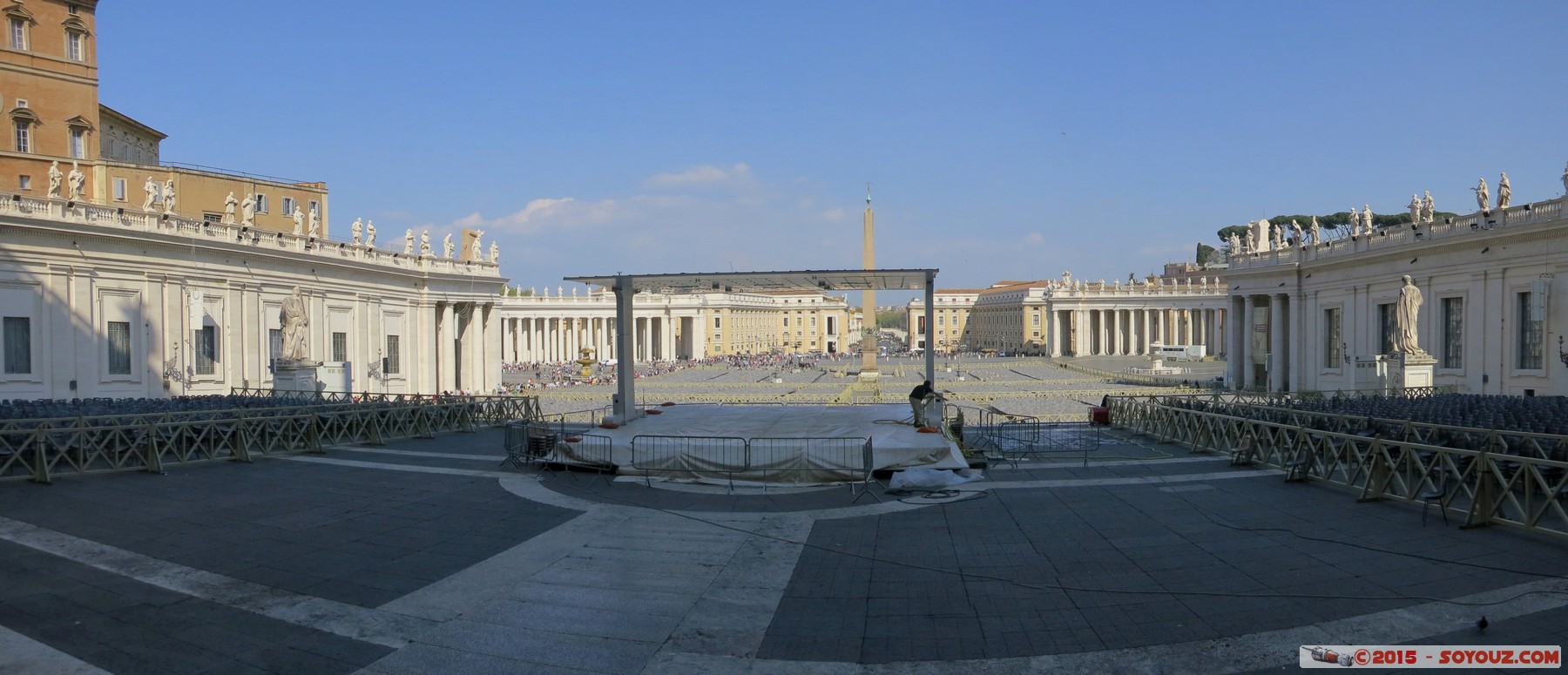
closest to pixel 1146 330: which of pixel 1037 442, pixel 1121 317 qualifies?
pixel 1121 317

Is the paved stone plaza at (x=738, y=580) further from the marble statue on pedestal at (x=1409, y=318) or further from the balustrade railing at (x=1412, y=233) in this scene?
the balustrade railing at (x=1412, y=233)

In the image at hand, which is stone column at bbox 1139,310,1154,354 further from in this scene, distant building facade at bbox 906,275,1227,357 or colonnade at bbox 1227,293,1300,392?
colonnade at bbox 1227,293,1300,392

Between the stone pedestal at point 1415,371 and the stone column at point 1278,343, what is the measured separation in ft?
62.1

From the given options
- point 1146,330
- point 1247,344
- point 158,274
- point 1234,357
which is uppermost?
point 158,274

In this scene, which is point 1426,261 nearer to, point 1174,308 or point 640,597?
point 640,597

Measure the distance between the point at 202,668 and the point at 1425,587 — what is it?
11.3m

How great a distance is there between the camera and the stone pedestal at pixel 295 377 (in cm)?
2844

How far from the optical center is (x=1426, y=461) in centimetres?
1513

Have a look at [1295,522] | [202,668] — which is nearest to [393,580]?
[202,668]

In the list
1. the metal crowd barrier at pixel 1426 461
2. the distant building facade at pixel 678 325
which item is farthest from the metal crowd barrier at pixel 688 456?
the distant building facade at pixel 678 325

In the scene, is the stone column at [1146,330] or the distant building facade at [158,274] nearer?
the distant building facade at [158,274]

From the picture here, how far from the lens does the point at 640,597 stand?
9.24m

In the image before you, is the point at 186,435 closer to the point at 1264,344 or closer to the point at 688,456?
the point at 688,456

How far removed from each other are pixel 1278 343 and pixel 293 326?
47929mm
